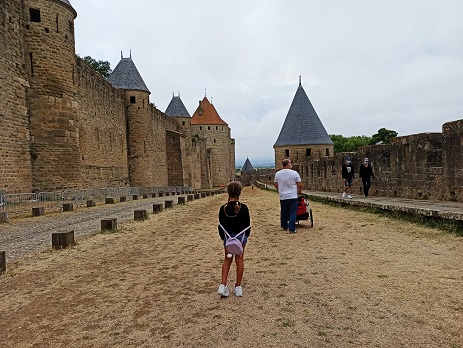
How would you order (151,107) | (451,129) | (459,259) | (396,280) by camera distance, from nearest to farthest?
(396,280) → (459,259) → (451,129) → (151,107)

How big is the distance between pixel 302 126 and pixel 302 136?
1.07 m

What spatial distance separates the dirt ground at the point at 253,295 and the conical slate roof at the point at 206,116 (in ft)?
189

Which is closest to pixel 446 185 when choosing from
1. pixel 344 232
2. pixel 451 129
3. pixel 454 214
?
pixel 451 129

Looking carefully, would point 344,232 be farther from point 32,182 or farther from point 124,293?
point 32,182

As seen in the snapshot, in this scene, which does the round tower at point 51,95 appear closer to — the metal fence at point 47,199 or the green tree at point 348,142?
the metal fence at point 47,199

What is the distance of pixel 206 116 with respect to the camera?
210 feet

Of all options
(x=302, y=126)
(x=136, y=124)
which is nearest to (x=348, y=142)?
(x=302, y=126)

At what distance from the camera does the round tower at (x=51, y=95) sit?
1644cm

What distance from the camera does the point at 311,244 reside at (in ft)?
20.3

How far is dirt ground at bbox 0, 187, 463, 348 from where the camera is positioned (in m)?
3.03

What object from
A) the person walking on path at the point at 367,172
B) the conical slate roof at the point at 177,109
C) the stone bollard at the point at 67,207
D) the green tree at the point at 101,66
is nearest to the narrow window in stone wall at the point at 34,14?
the stone bollard at the point at 67,207

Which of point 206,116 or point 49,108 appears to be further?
point 206,116

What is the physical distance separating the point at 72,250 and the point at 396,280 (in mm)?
5236

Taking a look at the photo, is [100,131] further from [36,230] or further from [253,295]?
[253,295]
